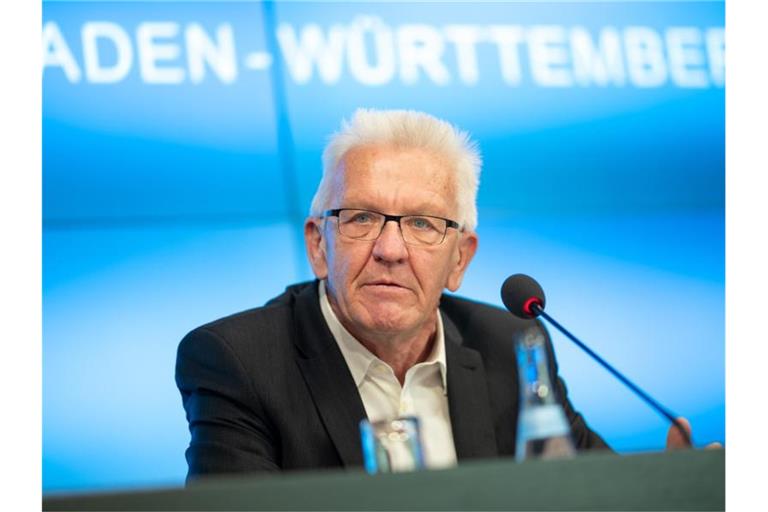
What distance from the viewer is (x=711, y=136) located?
3637 mm

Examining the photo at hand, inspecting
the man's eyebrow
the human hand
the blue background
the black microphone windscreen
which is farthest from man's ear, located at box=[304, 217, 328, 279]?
Answer: the blue background

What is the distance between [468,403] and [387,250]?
0.40 metres

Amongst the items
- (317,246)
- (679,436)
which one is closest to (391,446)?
(679,436)

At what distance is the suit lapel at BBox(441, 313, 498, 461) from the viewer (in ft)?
6.47

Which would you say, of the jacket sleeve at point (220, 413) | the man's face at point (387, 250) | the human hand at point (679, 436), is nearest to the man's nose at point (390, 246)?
the man's face at point (387, 250)

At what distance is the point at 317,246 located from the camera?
6.83ft

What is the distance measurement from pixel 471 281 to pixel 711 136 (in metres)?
1.15

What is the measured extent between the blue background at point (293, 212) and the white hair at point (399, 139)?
47.3 inches

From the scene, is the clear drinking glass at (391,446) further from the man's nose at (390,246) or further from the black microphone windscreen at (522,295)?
the man's nose at (390,246)

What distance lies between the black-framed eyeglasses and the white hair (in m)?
0.07

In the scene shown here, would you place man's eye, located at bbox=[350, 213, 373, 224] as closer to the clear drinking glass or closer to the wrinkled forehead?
the wrinkled forehead

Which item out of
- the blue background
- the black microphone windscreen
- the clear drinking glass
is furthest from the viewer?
the blue background
